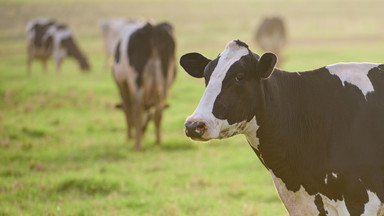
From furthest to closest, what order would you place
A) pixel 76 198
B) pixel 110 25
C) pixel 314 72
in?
pixel 110 25, pixel 76 198, pixel 314 72

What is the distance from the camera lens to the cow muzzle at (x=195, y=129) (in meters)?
4.20

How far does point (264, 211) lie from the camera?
23.3ft

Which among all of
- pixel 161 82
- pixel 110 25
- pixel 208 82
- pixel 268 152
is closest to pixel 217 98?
pixel 208 82

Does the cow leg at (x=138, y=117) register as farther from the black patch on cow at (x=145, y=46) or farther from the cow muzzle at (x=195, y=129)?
the cow muzzle at (x=195, y=129)

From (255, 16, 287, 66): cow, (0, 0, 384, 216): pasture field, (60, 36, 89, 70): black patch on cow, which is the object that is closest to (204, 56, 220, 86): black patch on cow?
(0, 0, 384, 216): pasture field

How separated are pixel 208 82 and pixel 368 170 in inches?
53.8

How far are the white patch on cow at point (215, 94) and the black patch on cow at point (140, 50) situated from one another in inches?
260

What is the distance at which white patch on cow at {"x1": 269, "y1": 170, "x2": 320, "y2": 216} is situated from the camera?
15.6 ft

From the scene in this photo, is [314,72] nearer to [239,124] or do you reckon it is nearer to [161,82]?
[239,124]

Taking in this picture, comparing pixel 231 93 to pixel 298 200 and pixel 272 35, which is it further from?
pixel 272 35

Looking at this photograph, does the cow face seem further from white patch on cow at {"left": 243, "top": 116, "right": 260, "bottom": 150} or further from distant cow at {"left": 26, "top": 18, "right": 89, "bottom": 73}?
distant cow at {"left": 26, "top": 18, "right": 89, "bottom": 73}

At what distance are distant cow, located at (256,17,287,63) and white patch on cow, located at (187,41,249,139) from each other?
80.7 ft

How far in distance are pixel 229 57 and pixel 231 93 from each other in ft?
1.01

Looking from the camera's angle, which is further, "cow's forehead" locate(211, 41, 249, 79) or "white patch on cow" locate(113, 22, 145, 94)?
"white patch on cow" locate(113, 22, 145, 94)
